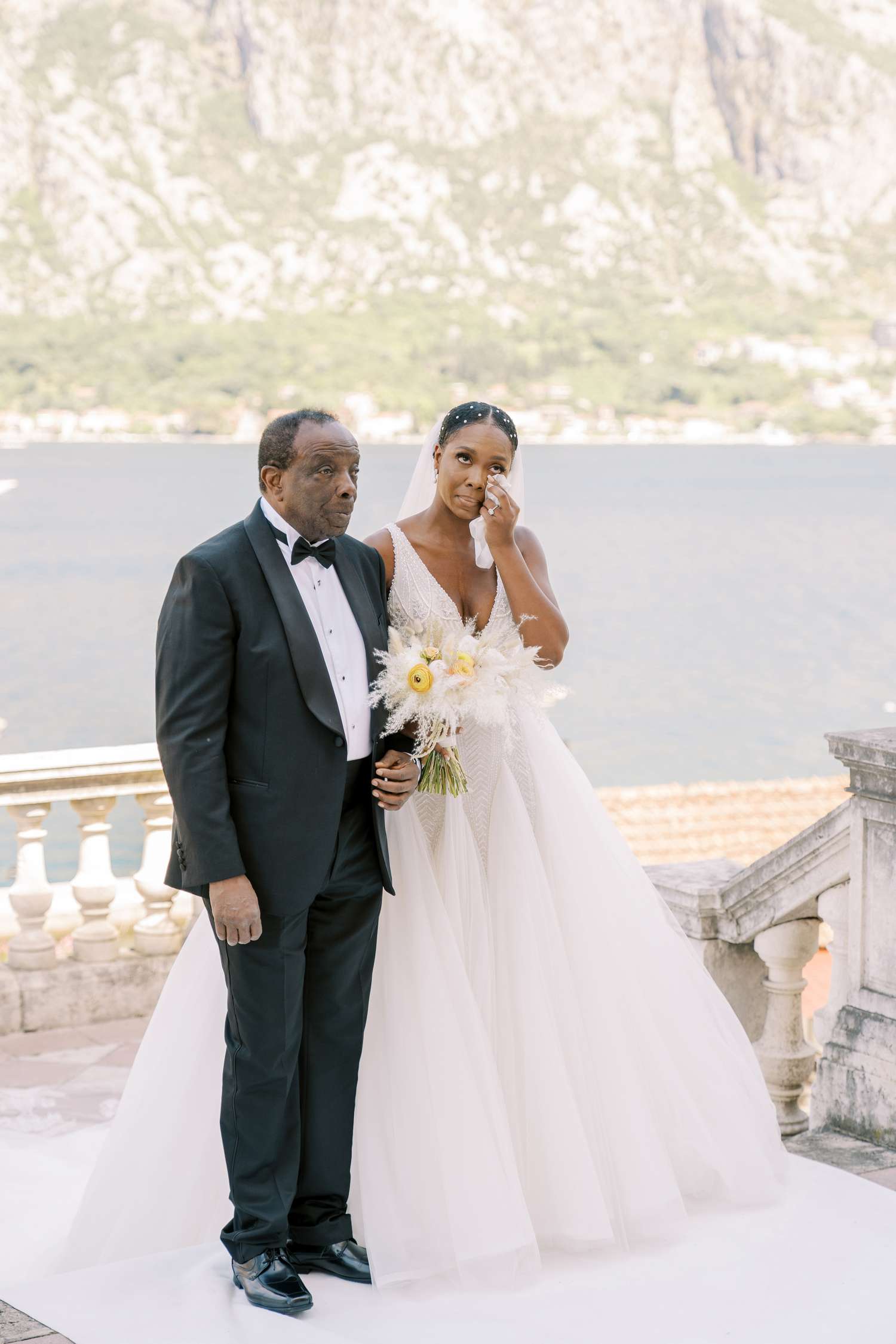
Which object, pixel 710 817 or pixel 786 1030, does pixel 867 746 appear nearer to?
pixel 786 1030

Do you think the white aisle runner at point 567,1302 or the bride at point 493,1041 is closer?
the white aisle runner at point 567,1302

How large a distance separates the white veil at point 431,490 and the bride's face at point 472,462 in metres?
0.12

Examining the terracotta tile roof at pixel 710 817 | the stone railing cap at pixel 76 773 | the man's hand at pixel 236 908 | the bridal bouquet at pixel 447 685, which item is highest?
the bridal bouquet at pixel 447 685

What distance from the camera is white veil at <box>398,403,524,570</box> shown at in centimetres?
353

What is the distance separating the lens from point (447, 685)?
3061mm

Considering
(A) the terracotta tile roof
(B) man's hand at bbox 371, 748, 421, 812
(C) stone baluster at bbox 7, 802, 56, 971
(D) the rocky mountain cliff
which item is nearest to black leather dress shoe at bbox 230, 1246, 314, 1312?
(B) man's hand at bbox 371, 748, 421, 812

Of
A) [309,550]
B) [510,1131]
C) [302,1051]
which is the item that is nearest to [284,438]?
[309,550]

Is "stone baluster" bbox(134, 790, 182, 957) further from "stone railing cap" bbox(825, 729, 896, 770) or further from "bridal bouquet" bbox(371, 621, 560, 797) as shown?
"stone railing cap" bbox(825, 729, 896, 770)

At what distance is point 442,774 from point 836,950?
5.18 ft

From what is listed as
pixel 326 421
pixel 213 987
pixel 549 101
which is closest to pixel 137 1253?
pixel 213 987

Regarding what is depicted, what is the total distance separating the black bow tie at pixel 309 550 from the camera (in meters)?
2.90

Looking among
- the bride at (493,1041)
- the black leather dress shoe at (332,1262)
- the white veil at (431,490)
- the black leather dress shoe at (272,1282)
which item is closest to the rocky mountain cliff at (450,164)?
the white veil at (431,490)

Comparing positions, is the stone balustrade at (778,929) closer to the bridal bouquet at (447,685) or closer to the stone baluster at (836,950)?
the stone baluster at (836,950)

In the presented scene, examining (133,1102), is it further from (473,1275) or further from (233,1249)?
(473,1275)
